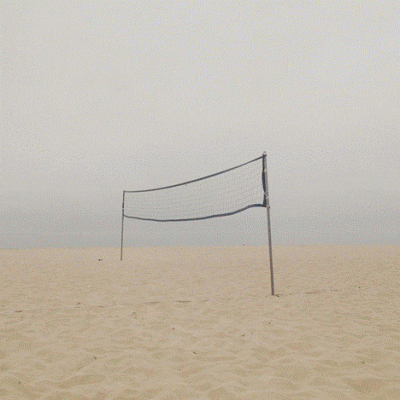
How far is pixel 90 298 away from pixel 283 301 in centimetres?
405

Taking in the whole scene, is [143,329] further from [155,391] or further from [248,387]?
[248,387]

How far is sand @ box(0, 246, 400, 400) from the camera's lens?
293 cm

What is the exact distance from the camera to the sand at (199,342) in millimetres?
2934

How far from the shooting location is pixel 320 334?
442cm

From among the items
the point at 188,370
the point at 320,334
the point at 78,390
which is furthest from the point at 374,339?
the point at 78,390

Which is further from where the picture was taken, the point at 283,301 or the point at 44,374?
the point at 283,301

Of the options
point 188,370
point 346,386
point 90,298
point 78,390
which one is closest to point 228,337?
point 188,370

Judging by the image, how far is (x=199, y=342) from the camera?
13.5 ft

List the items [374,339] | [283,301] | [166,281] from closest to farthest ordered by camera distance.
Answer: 1. [374,339]
2. [283,301]
3. [166,281]

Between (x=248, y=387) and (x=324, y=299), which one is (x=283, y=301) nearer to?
(x=324, y=299)

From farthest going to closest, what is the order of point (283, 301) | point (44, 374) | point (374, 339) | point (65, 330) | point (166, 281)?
point (166, 281) → point (283, 301) → point (65, 330) → point (374, 339) → point (44, 374)

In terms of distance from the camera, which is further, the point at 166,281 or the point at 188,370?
the point at 166,281

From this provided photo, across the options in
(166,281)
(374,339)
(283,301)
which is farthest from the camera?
(166,281)

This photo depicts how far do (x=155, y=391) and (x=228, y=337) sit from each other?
5.47 feet
